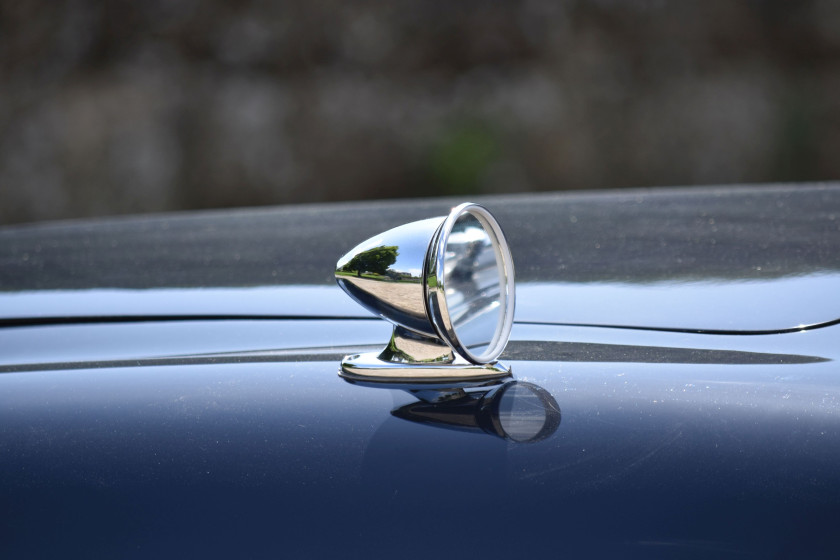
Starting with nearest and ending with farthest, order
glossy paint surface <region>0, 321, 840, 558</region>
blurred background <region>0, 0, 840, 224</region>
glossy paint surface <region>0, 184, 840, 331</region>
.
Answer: glossy paint surface <region>0, 321, 840, 558</region>
glossy paint surface <region>0, 184, 840, 331</region>
blurred background <region>0, 0, 840, 224</region>

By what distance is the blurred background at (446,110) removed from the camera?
12617 millimetres

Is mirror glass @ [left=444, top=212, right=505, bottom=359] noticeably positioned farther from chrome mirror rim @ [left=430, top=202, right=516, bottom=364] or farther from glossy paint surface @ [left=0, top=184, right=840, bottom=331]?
glossy paint surface @ [left=0, top=184, right=840, bottom=331]

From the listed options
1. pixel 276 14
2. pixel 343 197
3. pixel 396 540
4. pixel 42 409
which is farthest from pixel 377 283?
pixel 276 14

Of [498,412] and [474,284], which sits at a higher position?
[474,284]

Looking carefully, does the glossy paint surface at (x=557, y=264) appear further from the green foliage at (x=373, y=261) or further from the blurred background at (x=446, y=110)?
the blurred background at (x=446, y=110)

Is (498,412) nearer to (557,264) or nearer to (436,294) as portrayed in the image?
(436,294)

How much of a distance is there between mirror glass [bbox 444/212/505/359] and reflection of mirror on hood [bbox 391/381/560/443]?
0.12ft

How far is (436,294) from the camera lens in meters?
0.72

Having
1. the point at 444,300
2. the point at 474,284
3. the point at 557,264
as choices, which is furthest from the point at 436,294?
the point at 557,264

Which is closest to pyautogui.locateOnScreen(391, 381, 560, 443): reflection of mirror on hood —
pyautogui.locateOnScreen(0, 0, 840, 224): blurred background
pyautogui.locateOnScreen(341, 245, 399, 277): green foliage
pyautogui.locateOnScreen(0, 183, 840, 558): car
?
pyautogui.locateOnScreen(0, 183, 840, 558): car

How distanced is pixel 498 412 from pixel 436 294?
0.10 metres

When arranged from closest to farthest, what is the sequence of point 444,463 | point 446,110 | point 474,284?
point 444,463 → point 474,284 → point 446,110

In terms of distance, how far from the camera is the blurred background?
12.6 meters

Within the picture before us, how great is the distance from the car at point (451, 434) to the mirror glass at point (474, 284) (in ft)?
0.13
